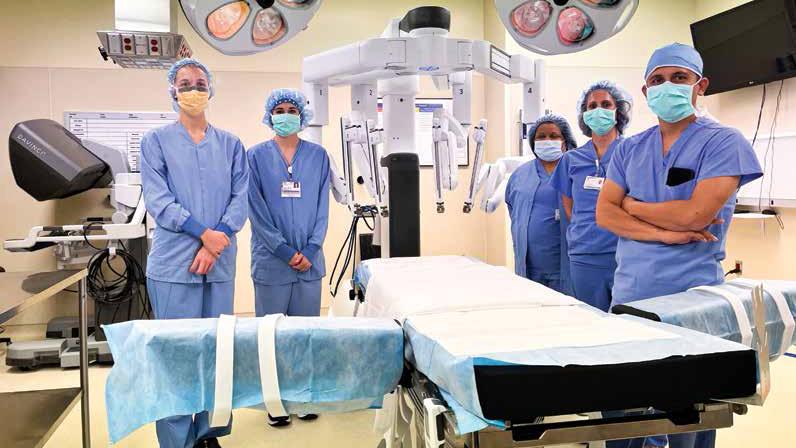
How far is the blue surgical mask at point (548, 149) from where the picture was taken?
2.68m

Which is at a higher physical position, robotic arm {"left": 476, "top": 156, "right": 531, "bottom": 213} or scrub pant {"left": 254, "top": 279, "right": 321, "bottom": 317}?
robotic arm {"left": 476, "top": 156, "right": 531, "bottom": 213}

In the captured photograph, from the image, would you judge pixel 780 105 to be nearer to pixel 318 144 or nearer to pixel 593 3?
pixel 593 3

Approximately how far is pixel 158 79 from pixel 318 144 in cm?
254

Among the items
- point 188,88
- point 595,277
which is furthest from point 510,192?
point 188,88

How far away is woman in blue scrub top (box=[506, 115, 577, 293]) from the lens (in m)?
2.68

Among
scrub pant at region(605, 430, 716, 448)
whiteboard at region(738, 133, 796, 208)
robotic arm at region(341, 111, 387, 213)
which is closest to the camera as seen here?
scrub pant at region(605, 430, 716, 448)

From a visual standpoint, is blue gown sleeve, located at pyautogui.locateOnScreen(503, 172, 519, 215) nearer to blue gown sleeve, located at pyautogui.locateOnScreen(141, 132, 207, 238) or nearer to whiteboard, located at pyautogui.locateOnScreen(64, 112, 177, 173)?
blue gown sleeve, located at pyautogui.locateOnScreen(141, 132, 207, 238)

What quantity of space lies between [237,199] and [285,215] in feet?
1.12

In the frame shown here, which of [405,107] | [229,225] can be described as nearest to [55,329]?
[229,225]

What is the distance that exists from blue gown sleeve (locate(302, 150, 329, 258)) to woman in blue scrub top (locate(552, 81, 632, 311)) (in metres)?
1.09

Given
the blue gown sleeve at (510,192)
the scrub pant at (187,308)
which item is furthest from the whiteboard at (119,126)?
the blue gown sleeve at (510,192)

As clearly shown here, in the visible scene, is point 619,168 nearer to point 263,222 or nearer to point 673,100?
point 673,100

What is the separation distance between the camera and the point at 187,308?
230cm

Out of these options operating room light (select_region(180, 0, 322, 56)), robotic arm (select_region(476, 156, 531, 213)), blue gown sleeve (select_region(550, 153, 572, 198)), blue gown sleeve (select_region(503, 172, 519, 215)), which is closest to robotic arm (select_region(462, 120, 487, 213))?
robotic arm (select_region(476, 156, 531, 213))
